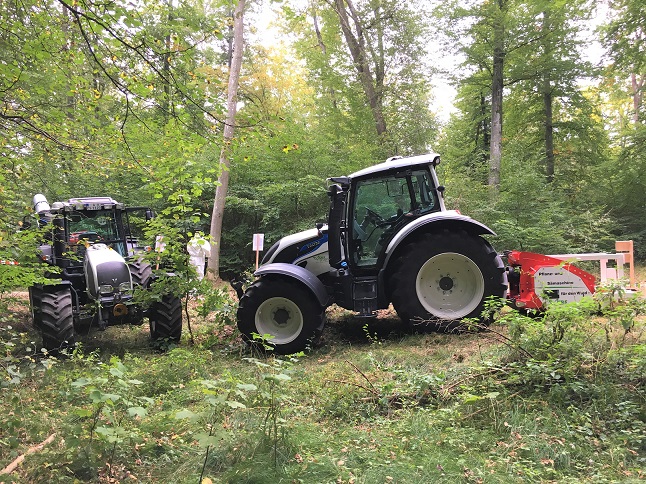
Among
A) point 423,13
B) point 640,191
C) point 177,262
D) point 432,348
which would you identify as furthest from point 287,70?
point 432,348

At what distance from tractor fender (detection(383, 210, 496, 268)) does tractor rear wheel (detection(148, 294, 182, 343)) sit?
2900 millimetres

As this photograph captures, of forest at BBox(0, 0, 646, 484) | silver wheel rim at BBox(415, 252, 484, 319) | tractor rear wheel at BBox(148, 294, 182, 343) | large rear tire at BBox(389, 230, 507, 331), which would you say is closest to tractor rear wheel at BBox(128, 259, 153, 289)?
tractor rear wheel at BBox(148, 294, 182, 343)

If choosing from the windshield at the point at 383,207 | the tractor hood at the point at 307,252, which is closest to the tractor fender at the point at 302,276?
the tractor hood at the point at 307,252

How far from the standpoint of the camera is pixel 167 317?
5746 mm

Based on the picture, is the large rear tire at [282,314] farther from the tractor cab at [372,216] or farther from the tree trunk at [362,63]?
the tree trunk at [362,63]

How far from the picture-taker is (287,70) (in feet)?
62.4

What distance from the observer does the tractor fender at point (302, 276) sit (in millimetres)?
5234

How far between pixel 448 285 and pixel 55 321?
4874mm

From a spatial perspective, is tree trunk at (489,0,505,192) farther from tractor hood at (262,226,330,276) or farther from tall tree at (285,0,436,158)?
tractor hood at (262,226,330,276)

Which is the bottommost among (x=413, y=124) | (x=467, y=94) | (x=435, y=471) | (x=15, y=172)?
(x=435, y=471)

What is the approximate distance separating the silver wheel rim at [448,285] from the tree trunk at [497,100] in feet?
27.5

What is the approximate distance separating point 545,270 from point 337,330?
286 cm

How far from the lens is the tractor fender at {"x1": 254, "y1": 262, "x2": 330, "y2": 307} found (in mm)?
5234

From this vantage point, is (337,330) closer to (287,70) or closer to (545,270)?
(545,270)
